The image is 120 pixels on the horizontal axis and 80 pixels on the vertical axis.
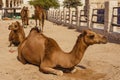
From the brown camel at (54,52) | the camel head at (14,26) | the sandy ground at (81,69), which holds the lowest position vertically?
the sandy ground at (81,69)

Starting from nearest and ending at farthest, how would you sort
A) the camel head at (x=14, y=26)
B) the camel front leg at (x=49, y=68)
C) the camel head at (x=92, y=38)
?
1. the camel head at (x=92, y=38)
2. the camel front leg at (x=49, y=68)
3. the camel head at (x=14, y=26)

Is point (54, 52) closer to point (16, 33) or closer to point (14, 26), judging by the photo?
point (14, 26)

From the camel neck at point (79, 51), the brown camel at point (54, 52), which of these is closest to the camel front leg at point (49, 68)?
the brown camel at point (54, 52)

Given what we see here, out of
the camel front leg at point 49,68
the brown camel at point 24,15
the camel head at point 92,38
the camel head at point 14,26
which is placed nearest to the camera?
the camel head at point 92,38

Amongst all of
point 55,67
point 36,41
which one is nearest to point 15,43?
point 36,41

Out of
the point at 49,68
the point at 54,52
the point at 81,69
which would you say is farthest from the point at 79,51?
the point at 81,69

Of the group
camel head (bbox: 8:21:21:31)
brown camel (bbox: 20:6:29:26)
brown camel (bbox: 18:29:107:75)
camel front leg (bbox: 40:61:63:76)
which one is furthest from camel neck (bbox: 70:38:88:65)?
brown camel (bbox: 20:6:29:26)

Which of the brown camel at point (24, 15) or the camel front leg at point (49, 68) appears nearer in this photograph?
the camel front leg at point (49, 68)

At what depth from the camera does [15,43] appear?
1141cm

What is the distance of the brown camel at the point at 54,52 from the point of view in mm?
6102

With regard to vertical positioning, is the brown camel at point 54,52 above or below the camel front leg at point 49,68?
above

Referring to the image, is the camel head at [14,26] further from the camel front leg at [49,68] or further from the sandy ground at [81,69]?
the camel front leg at [49,68]

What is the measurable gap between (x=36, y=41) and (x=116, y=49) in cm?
441

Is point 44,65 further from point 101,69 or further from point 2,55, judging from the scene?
point 2,55
